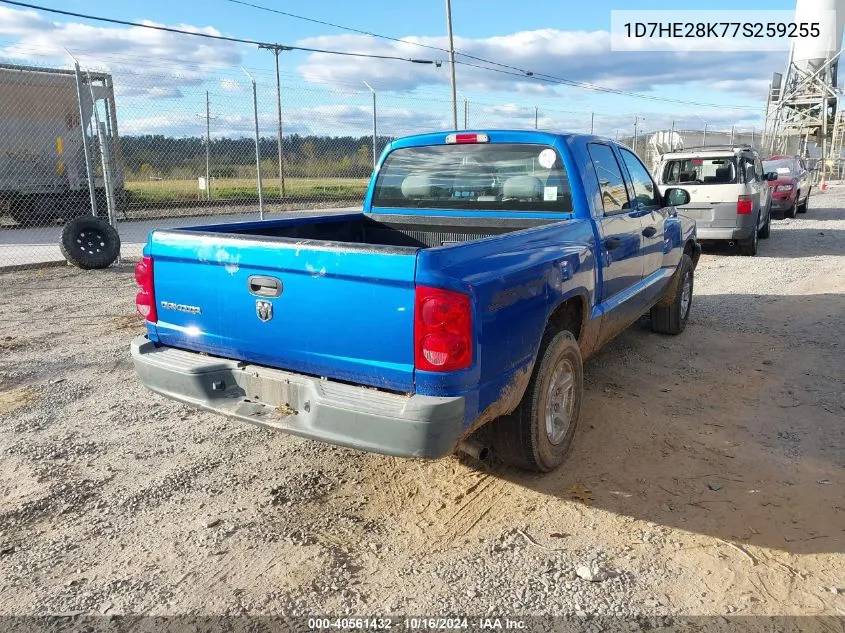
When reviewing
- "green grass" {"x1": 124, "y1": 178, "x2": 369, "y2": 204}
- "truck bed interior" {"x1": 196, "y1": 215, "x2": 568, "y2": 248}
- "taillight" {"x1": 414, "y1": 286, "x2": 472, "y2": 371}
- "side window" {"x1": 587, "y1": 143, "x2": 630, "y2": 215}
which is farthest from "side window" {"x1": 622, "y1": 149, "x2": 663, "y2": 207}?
"green grass" {"x1": 124, "y1": 178, "x2": 369, "y2": 204}

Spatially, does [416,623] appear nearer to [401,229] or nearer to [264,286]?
[264,286]

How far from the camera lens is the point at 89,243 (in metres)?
9.93

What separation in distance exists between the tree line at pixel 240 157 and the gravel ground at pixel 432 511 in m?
12.8

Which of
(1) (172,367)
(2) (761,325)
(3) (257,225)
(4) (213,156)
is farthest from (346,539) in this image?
(4) (213,156)

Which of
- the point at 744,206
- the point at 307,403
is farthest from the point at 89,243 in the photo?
the point at 744,206

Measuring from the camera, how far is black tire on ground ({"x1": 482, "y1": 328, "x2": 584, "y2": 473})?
11.1ft

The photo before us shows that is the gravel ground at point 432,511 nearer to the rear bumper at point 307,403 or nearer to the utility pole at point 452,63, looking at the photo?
the rear bumper at point 307,403

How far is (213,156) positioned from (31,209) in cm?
513

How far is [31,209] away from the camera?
14.8m

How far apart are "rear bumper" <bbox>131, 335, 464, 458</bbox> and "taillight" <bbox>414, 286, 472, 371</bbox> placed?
160 millimetres

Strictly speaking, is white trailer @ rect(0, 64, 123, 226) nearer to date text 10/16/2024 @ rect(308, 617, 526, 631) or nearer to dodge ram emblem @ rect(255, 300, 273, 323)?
dodge ram emblem @ rect(255, 300, 273, 323)

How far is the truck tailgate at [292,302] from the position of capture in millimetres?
2760

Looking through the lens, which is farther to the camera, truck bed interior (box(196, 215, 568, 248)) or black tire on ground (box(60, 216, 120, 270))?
black tire on ground (box(60, 216, 120, 270))

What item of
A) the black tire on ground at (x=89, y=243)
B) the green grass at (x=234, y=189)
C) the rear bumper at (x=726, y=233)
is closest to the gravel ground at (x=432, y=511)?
the black tire on ground at (x=89, y=243)
